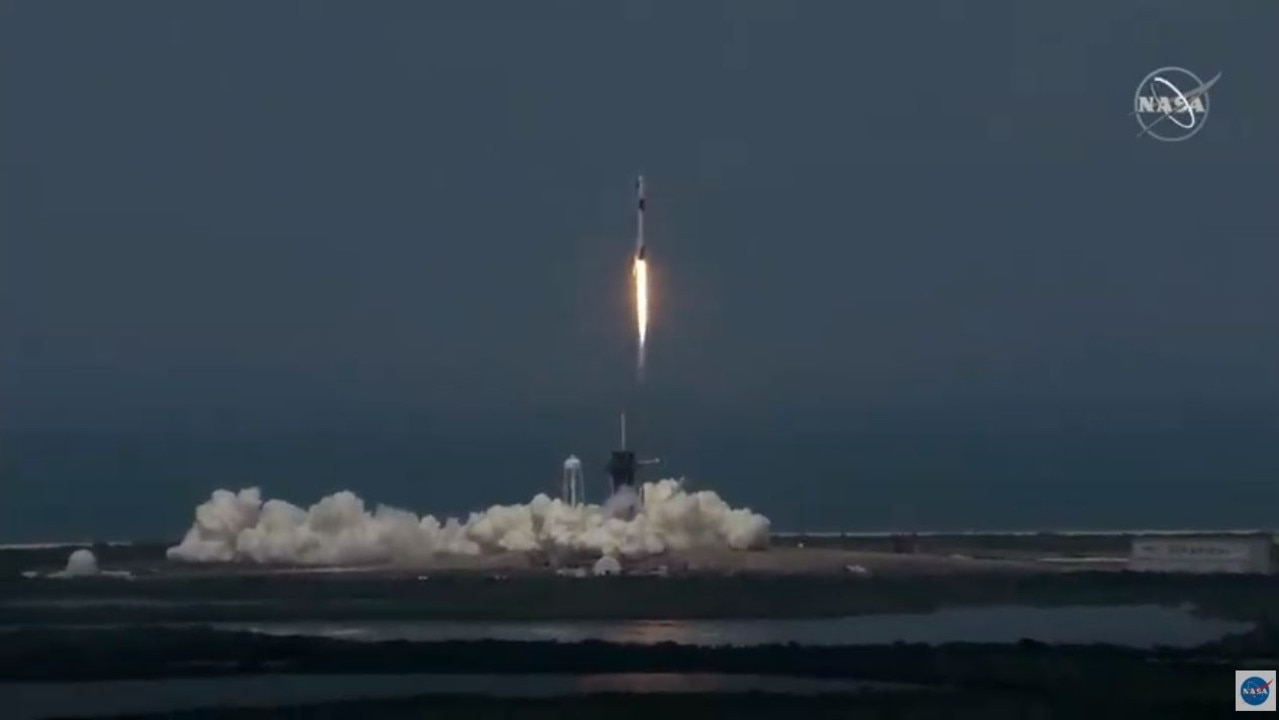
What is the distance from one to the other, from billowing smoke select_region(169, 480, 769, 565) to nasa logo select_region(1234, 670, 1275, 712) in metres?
3.29

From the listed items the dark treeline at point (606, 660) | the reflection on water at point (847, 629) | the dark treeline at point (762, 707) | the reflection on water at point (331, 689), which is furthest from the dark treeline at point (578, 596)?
the dark treeline at point (762, 707)

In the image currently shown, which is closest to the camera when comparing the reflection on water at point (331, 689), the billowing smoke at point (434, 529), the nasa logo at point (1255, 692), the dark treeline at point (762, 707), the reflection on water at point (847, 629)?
the nasa logo at point (1255, 692)

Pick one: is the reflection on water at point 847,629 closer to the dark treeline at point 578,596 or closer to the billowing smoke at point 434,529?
the dark treeline at point 578,596

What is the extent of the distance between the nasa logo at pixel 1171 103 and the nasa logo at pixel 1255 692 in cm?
353

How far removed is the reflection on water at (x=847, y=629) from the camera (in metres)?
19.5

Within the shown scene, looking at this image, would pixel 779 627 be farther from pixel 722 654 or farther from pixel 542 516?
pixel 542 516

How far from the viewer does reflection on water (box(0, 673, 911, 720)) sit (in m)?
19.2

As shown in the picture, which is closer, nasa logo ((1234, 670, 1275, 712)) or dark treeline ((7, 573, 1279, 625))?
nasa logo ((1234, 670, 1275, 712))

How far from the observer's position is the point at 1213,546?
19.3m

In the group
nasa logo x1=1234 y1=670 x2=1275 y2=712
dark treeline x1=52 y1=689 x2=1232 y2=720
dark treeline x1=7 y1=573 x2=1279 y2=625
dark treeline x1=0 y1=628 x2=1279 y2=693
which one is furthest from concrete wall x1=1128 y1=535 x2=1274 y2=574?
dark treeline x1=52 y1=689 x2=1232 y2=720

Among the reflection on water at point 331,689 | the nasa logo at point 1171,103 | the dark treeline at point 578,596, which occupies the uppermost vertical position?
the nasa logo at point 1171,103

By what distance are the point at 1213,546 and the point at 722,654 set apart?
130 inches

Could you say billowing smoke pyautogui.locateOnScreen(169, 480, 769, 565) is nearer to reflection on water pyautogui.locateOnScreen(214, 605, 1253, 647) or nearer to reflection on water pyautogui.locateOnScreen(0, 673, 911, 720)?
reflection on water pyautogui.locateOnScreen(214, 605, 1253, 647)

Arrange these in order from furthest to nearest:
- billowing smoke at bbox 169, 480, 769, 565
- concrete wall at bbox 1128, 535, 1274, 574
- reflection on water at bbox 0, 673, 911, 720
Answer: billowing smoke at bbox 169, 480, 769, 565 < concrete wall at bbox 1128, 535, 1274, 574 < reflection on water at bbox 0, 673, 911, 720
